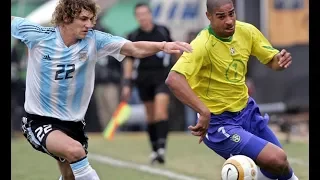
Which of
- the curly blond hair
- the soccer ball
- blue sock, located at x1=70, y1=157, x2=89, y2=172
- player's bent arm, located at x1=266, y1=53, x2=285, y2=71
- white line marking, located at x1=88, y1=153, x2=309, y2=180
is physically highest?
the curly blond hair

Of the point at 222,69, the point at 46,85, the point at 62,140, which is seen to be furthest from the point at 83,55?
the point at 222,69

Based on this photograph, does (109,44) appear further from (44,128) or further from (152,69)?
(152,69)

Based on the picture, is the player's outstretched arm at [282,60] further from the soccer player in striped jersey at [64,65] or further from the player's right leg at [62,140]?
the player's right leg at [62,140]

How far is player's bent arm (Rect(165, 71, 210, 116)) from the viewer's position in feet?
25.3

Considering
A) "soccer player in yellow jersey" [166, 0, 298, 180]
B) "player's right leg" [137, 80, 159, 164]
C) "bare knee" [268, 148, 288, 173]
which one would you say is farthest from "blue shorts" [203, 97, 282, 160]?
"player's right leg" [137, 80, 159, 164]

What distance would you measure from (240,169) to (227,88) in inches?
35.0

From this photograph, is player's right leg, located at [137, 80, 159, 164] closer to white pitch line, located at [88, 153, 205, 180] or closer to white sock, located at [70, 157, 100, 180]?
white pitch line, located at [88, 153, 205, 180]

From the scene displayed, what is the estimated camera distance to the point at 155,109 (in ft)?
Answer: 45.4

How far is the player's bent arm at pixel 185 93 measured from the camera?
7727mm

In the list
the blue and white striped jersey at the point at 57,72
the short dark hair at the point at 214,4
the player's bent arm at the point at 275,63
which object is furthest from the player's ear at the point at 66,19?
the player's bent arm at the point at 275,63
